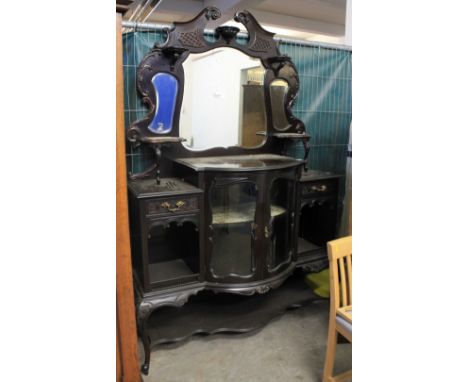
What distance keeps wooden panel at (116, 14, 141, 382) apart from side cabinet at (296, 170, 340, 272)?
42.2 inches

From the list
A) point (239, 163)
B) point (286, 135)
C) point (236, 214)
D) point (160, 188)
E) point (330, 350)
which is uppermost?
point (286, 135)

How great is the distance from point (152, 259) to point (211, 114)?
0.86 m

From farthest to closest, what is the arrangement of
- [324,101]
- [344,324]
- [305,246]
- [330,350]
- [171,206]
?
1. [324,101]
2. [305,246]
3. [171,206]
4. [330,350]
5. [344,324]

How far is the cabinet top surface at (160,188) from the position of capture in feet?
5.47

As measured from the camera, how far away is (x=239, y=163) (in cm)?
190

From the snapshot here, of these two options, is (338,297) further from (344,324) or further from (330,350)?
(330,350)

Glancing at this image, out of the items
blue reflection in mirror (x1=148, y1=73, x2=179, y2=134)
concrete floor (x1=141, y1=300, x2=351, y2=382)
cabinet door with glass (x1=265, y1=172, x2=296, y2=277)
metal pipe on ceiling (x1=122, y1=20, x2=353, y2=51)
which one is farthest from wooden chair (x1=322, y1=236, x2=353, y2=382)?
metal pipe on ceiling (x1=122, y1=20, x2=353, y2=51)

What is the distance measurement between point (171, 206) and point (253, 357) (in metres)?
0.90

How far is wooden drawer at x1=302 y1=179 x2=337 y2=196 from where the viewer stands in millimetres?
2154

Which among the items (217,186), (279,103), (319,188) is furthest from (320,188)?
(217,186)

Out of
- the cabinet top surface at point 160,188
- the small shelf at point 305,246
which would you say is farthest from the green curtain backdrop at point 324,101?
the cabinet top surface at point 160,188
